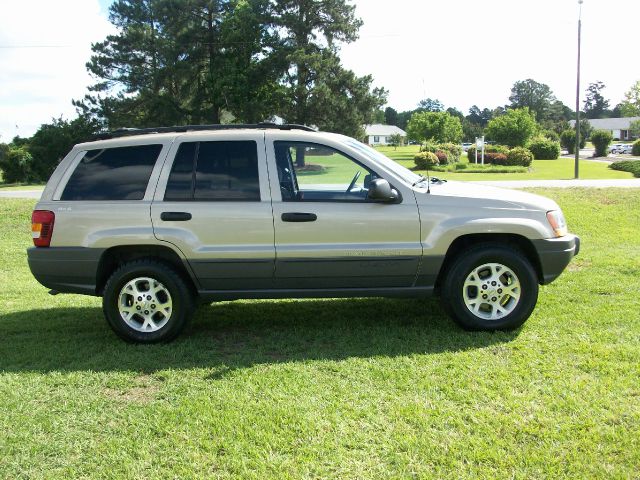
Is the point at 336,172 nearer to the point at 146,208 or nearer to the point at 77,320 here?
the point at 146,208

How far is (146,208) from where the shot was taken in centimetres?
505

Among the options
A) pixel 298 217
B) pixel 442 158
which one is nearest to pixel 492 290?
pixel 298 217

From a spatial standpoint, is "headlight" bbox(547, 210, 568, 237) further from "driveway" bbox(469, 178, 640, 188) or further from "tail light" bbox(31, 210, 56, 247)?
"driveway" bbox(469, 178, 640, 188)

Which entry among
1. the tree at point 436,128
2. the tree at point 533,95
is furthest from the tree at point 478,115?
the tree at point 436,128

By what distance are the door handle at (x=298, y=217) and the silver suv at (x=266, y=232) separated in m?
0.02

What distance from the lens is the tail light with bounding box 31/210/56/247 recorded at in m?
5.12

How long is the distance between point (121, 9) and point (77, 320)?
40.9m

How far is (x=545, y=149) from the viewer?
145 feet

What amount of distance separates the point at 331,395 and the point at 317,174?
7.19 feet

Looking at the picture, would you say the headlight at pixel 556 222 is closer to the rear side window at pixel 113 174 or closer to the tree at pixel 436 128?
the rear side window at pixel 113 174

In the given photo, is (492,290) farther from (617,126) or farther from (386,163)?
(617,126)

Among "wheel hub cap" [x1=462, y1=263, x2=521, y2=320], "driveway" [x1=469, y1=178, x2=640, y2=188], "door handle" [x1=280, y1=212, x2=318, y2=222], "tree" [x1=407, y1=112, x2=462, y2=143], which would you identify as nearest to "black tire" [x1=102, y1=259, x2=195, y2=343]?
"door handle" [x1=280, y1=212, x2=318, y2=222]

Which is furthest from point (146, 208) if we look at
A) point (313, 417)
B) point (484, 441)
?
point (484, 441)

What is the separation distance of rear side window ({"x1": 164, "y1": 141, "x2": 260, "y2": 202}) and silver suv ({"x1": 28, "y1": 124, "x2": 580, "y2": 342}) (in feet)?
0.03
